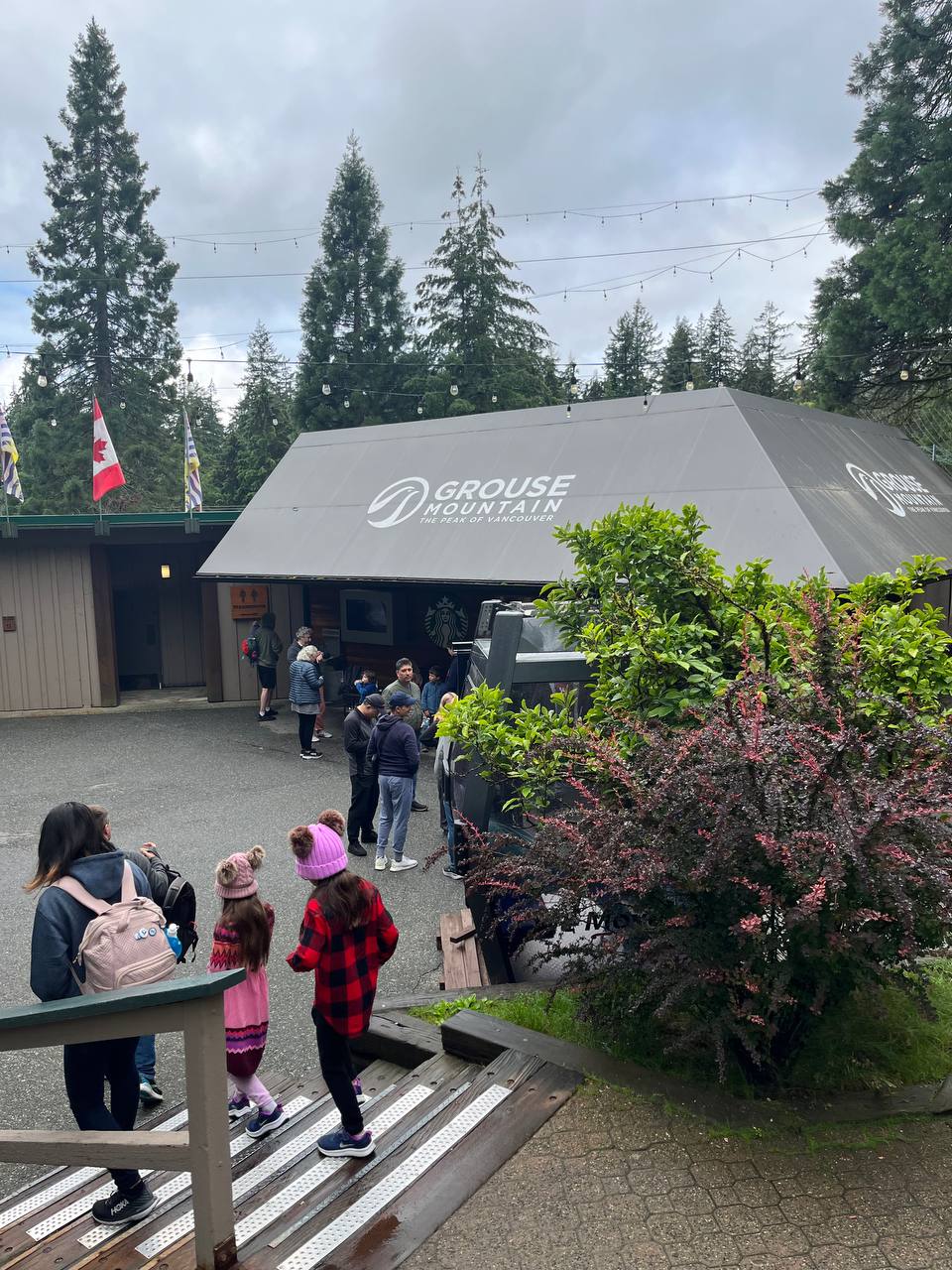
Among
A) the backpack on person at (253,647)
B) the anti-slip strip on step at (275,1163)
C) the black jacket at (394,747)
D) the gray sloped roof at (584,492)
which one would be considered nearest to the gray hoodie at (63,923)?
the anti-slip strip on step at (275,1163)

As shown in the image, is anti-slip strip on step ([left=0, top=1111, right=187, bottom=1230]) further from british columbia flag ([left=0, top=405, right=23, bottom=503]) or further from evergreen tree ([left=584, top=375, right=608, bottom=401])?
evergreen tree ([left=584, top=375, right=608, bottom=401])

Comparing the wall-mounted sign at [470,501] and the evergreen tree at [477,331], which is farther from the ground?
the evergreen tree at [477,331]

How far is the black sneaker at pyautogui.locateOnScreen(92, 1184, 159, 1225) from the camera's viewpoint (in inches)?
139

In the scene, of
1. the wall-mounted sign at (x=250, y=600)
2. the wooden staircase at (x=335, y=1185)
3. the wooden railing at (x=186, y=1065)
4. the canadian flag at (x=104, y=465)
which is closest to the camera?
the wooden railing at (x=186, y=1065)

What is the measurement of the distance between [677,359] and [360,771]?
45929mm

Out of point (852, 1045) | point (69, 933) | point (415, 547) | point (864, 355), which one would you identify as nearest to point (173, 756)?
point (415, 547)

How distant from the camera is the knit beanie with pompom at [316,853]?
406cm

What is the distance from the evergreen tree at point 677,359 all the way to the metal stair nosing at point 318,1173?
46984 mm

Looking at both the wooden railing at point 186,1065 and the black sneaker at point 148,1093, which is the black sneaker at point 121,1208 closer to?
the wooden railing at point 186,1065

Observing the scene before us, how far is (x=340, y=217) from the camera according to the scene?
3812cm

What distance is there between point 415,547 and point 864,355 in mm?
13771

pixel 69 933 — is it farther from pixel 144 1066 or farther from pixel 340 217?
pixel 340 217

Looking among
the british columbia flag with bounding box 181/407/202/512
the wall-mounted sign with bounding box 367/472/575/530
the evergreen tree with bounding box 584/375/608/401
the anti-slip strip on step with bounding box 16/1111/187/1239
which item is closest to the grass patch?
the anti-slip strip on step with bounding box 16/1111/187/1239

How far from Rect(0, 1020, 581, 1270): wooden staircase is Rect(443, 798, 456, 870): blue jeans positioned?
3278 millimetres
